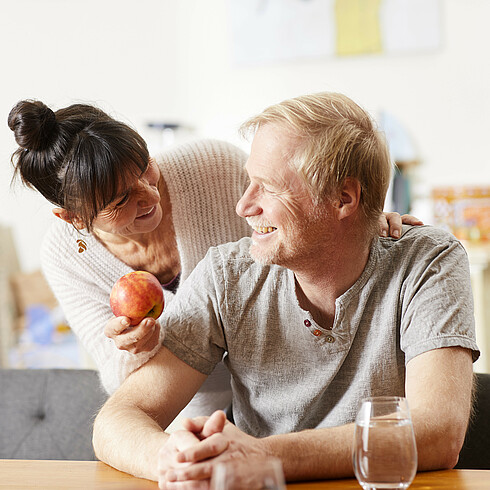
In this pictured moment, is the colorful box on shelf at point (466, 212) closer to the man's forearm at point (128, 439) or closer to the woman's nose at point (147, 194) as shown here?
the woman's nose at point (147, 194)

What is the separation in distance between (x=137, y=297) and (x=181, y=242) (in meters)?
0.31

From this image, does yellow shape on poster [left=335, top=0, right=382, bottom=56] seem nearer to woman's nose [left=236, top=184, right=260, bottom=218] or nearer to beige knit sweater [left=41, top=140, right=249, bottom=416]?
beige knit sweater [left=41, top=140, right=249, bottom=416]


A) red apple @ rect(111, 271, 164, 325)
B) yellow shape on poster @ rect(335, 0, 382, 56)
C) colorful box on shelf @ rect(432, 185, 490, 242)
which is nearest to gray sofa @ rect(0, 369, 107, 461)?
red apple @ rect(111, 271, 164, 325)

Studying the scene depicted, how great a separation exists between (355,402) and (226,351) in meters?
0.30

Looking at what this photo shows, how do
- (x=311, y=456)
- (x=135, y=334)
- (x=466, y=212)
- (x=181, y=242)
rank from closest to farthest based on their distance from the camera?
(x=311, y=456)
(x=135, y=334)
(x=181, y=242)
(x=466, y=212)

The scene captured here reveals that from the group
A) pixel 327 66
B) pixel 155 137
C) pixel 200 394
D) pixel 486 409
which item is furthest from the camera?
pixel 155 137

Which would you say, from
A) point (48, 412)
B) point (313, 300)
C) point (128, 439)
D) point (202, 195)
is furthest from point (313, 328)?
point (48, 412)

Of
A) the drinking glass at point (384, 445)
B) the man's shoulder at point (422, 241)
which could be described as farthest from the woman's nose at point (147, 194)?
the drinking glass at point (384, 445)

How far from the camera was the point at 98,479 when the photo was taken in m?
A: 1.15

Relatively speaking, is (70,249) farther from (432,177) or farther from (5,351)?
(432,177)

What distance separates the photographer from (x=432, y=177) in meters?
4.60

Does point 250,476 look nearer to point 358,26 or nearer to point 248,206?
point 248,206

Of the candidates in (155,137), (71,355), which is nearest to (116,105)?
(155,137)

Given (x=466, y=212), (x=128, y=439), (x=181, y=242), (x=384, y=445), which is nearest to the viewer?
(x=384, y=445)
